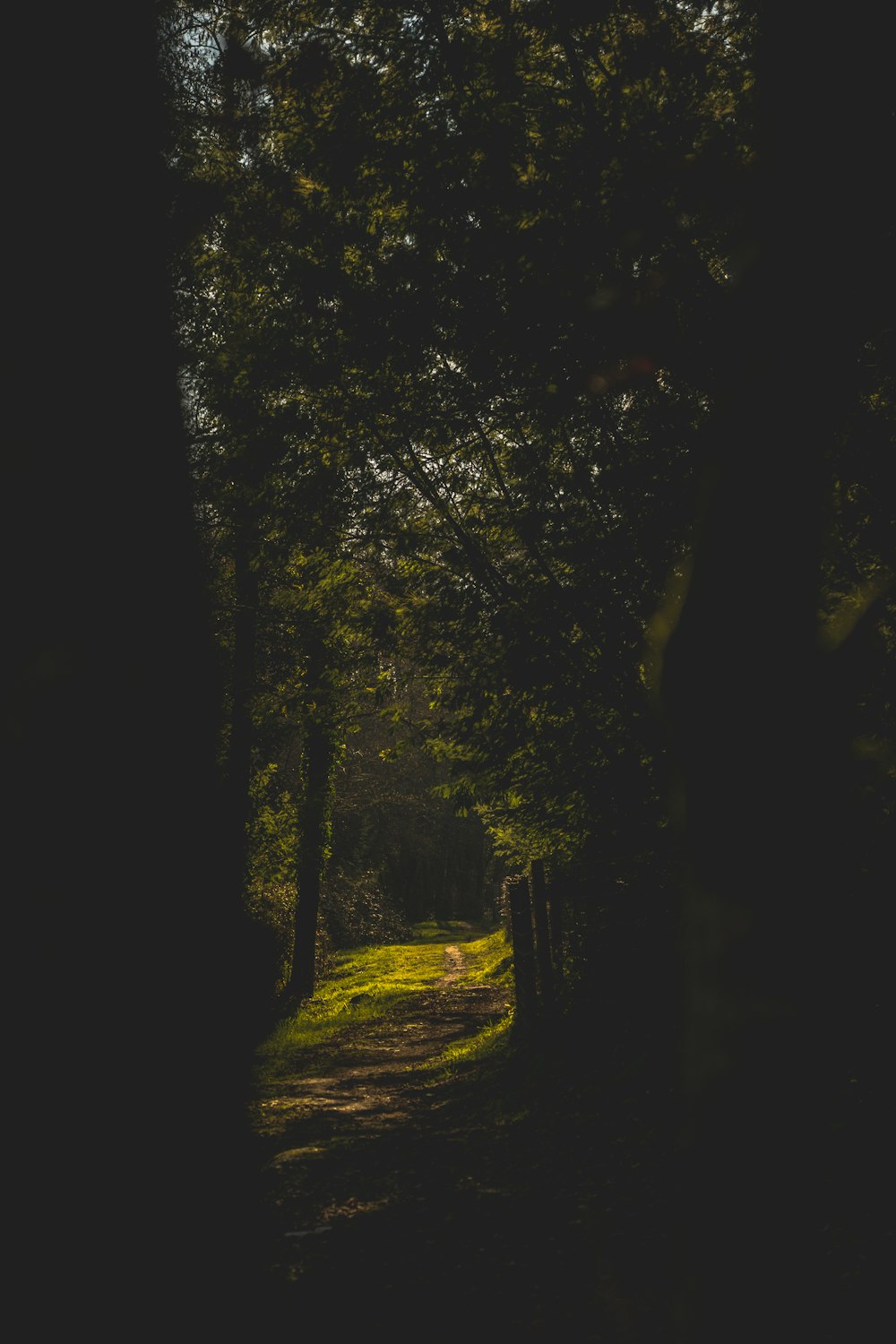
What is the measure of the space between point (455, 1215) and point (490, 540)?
4606mm

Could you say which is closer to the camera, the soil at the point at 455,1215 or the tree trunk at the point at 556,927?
the soil at the point at 455,1215

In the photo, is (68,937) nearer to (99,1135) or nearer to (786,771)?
(99,1135)

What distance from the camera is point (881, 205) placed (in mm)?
3506

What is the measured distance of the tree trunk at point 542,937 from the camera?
1006cm

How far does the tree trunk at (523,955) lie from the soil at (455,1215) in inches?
A: 49.5

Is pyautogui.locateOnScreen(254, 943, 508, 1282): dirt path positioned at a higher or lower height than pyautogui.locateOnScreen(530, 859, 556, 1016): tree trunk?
lower

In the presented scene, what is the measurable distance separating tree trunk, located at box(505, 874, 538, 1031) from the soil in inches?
49.5

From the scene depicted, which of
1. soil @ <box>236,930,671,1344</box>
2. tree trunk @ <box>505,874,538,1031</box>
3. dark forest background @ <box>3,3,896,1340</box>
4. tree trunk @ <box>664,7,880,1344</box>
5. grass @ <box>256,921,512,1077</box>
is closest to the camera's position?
dark forest background @ <box>3,3,896,1340</box>

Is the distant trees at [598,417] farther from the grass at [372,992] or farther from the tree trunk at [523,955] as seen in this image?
the grass at [372,992]

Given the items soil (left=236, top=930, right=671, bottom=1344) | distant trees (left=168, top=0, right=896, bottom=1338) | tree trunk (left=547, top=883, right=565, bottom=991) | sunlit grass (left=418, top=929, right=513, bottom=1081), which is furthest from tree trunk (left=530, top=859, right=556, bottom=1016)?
distant trees (left=168, top=0, right=896, bottom=1338)

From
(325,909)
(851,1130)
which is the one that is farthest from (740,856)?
(325,909)

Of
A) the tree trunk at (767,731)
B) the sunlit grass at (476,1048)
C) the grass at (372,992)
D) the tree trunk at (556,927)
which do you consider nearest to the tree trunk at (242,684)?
the grass at (372,992)

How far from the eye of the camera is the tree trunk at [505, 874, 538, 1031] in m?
10.4

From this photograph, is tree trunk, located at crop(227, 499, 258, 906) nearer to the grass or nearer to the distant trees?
the grass
